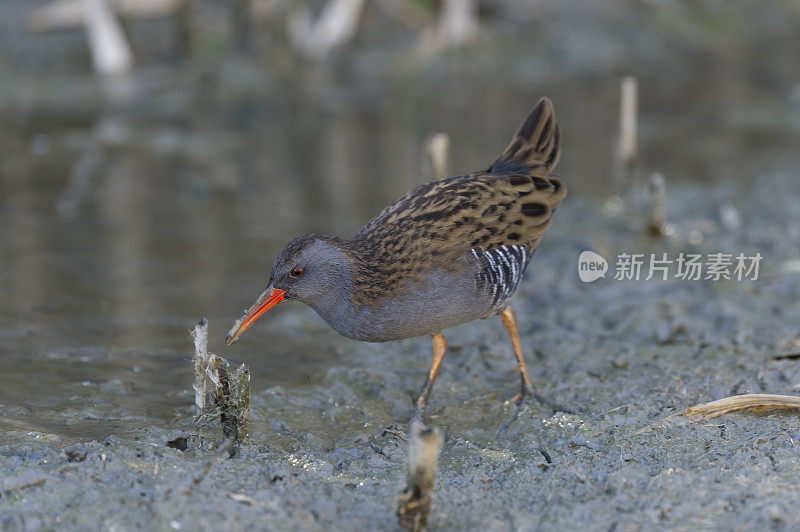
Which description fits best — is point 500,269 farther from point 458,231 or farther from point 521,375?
point 521,375

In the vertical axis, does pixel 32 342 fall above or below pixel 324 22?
below

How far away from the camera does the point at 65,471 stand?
11.2 ft

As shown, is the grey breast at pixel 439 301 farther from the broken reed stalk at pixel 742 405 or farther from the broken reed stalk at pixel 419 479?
the broken reed stalk at pixel 419 479

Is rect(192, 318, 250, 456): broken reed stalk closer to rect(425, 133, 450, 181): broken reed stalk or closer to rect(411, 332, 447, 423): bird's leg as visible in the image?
rect(411, 332, 447, 423): bird's leg

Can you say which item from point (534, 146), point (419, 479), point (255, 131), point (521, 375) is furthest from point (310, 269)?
point (255, 131)

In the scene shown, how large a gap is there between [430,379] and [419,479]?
1.60 metres

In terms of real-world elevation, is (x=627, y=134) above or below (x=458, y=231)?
above

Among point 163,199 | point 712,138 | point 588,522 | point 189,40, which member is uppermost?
point 189,40

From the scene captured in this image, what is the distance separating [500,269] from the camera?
4527 millimetres

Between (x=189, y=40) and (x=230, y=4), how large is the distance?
81cm

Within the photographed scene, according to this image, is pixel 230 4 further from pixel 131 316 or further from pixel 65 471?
pixel 65 471

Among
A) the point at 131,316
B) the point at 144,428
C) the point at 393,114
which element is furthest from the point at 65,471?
the point at 393,114

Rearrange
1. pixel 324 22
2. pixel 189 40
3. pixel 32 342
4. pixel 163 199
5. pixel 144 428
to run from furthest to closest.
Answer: pixel 324 22 < pixel 189 40 < pixel 163 199 < pixel 32 342 < pixel 144 428

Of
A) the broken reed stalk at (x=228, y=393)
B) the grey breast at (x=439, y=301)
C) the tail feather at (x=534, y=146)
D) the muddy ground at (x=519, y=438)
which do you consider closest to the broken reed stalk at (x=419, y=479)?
the muddy ground at (x=519, y=438)
